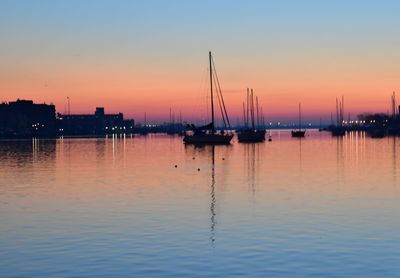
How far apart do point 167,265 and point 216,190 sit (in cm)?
2426

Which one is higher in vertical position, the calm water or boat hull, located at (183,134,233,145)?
boat hull, located at (183,134,233,145)

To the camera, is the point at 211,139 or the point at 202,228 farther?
the point at 211,139

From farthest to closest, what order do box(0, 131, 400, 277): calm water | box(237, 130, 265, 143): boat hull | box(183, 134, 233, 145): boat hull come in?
box(237, 130, 265, 143): boat hull, box(183, 134, 233, 145): boat hull, box(0, 131, 400, 277): calm water

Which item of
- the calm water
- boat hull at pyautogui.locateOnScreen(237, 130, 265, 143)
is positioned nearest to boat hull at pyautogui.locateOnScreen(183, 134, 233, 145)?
boat hull at pyautogui.locateOnScreen(237, 130, 265, 143)

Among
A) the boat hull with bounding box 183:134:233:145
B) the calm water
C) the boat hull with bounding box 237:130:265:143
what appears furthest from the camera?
the boat hull with bounding box 237:130:265:143

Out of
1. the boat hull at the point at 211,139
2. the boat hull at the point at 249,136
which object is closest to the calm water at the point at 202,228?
the boat hull at the point at 211,139

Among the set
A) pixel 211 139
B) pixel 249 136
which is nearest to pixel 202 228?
pixel 211 139

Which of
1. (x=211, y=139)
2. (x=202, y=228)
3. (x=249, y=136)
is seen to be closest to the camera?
(x=202, y=228)

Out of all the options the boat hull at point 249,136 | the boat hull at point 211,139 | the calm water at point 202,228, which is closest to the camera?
the calm water at point 202,228

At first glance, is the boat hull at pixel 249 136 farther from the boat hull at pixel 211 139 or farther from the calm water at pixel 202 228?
the calm water at pixel 202 228

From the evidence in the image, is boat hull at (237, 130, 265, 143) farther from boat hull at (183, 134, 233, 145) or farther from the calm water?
the calm water

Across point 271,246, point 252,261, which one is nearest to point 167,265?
point 252,261

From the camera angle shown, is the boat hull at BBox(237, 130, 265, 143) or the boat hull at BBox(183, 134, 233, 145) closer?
the boat hull at BBox(183, 134, 233, 145)

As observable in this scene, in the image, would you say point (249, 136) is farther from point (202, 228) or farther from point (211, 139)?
point (202, 228)
